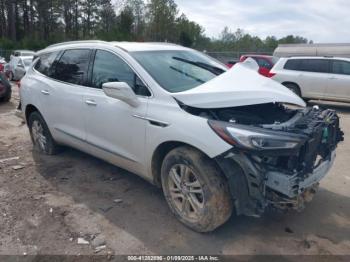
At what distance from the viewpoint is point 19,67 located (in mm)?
15367

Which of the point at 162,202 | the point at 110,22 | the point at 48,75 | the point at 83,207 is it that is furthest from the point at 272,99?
the point at 110,22

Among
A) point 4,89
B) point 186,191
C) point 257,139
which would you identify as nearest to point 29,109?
point 186,191

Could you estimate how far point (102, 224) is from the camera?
3.45 m

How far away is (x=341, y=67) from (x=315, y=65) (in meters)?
0.83

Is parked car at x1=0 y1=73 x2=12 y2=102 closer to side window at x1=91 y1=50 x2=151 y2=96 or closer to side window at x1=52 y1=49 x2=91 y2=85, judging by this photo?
side window at x1=52 y1=49 x2=91 y2=85

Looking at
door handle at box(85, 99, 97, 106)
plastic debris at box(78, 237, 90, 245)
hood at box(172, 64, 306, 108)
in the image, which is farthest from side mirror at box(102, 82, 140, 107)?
plastic debris at box(78, 237, 90, 245)

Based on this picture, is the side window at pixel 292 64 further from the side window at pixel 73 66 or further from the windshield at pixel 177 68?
the side window at pixel 73 66

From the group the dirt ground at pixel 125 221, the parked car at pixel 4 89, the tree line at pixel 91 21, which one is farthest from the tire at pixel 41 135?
the tree line at pixel 91 21

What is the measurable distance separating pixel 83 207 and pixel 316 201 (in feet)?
9.06

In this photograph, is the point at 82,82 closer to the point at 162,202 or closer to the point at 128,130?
the point at 128,130

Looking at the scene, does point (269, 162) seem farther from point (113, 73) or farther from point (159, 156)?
point (113, 73)

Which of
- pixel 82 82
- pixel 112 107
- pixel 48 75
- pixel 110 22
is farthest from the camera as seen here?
pixel 110 22

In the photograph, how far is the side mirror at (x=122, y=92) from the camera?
338 centimetres

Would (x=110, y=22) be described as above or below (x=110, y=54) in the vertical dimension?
above
